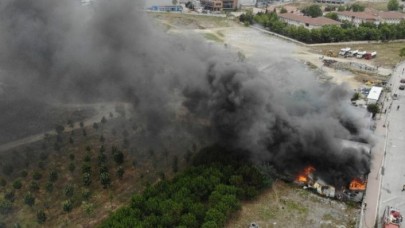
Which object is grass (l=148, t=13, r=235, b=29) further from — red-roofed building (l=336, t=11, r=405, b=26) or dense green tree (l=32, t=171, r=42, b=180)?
dense green tree (l=32, t=171, r=42, b=180)

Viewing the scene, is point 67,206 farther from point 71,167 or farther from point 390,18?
point 390,18

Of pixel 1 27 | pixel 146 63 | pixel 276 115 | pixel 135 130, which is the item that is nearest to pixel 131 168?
pixel 135 130

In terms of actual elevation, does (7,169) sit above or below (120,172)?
below

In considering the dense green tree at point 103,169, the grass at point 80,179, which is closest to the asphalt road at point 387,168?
the grass at point 80,179

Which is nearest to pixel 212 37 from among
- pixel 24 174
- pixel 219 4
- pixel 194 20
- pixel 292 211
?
pixel 194 20

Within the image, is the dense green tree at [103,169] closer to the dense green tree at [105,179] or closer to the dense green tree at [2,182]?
the dense green tree at [105,179]

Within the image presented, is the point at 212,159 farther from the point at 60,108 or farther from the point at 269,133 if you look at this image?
the point at 60,108
